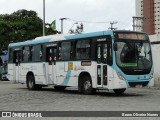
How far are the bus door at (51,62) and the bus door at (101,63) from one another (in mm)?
4060

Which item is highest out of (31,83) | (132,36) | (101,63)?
(132,36)

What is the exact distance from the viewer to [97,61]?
20.0m

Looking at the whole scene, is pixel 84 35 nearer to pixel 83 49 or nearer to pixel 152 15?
pixel 83 49

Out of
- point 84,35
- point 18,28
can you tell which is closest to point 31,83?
point 84,35

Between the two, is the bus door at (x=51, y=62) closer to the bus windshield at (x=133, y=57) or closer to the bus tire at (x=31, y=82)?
the bus tire at (x=31, y=82)

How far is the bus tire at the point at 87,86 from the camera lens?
20609mm

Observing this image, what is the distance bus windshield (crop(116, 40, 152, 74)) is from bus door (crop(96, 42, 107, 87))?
688 millimetres

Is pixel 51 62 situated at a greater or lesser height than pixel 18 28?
lesser

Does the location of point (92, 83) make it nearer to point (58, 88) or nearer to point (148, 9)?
point (58, 88)

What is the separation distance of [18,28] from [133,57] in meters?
46.7

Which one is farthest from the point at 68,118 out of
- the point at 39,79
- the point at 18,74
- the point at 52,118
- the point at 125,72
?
the point at 18,74

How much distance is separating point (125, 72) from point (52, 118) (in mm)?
8207

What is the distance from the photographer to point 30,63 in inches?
1022

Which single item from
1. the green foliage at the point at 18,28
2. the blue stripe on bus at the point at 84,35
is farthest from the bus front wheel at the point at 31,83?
the green foliage at the point at 18,28
